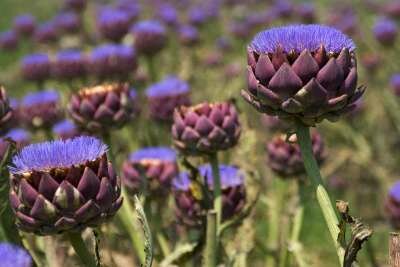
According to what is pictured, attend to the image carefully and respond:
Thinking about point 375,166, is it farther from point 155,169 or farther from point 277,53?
point 277,53

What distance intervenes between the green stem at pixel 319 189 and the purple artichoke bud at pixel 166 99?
A: 3.38 ft

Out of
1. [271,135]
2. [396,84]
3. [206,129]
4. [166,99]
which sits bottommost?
[271,135]

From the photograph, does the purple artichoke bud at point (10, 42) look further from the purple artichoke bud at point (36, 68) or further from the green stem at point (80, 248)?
the green stem at point (80, 248)

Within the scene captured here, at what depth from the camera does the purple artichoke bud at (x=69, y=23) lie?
3314mm

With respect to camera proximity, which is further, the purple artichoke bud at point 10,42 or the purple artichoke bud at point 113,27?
the purple artichoke bud at point 10,42

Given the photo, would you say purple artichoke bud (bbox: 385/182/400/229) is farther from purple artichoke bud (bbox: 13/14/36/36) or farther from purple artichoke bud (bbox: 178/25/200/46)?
purple artichoke bud (bbox: 13/14/36/36)

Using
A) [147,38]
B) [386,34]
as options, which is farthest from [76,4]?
[386,34]

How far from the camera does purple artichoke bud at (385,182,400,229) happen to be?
1513mm

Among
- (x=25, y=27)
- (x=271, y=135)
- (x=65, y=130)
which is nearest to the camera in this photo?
(x=65, y=130)

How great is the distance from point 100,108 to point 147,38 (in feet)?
3.61

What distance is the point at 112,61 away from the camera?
229cm

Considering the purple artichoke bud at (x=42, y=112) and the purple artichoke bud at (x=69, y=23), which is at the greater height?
the purple artichoke bud at (x=69, y=23)

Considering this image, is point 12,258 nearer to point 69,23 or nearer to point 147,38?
point 147,38

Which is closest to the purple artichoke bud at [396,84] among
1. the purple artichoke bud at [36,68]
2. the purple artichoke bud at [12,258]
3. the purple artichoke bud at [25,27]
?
the purple artichoke bud at [36,68]
